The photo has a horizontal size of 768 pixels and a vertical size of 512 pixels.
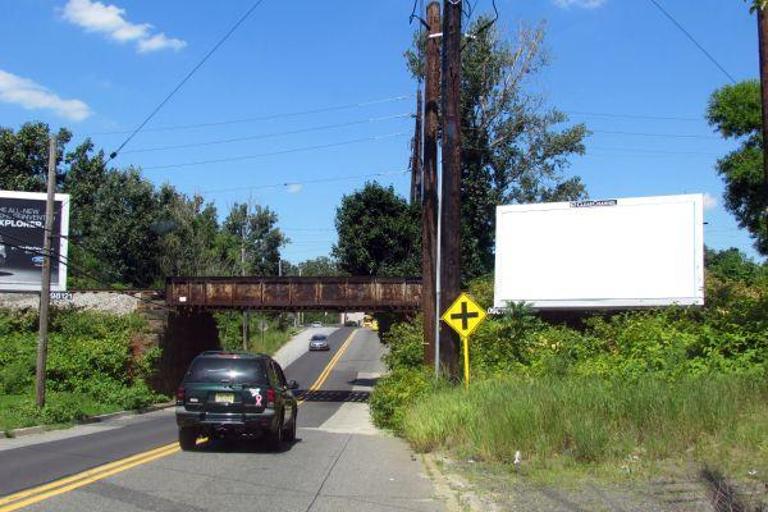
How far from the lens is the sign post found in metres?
16.7

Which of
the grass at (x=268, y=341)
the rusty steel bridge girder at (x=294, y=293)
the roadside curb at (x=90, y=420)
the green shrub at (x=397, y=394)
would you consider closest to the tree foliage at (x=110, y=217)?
the grass at (x=268, y=341)

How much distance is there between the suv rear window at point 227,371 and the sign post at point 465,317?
177 inches

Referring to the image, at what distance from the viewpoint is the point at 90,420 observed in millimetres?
26188

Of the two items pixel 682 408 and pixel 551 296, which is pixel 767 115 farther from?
pixel 551 296

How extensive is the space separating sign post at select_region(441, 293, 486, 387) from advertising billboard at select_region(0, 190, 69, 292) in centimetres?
2720

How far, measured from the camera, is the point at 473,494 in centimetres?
932

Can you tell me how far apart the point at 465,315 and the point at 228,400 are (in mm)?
5470

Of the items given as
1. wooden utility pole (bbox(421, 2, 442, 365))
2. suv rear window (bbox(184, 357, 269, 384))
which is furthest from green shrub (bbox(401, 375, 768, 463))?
wooden utility pole (bbox(421, 2, 442, 365))

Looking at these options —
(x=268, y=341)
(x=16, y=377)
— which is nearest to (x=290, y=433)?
(x=16, y=377)

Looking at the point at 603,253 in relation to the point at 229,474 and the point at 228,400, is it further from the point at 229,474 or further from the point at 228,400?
the point at 229,474

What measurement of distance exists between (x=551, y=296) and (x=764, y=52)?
1782 cm

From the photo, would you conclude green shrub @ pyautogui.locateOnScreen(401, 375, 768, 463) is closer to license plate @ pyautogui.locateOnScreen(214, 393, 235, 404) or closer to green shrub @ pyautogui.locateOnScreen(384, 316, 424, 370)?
license plate @ pyautogui.locateOnScreen(214, 393, 235, 404)

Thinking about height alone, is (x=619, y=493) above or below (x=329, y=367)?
above

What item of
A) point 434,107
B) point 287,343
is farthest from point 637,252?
point 287,343
